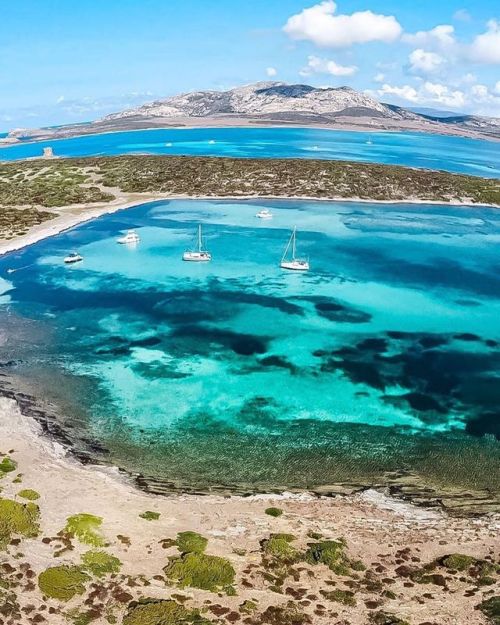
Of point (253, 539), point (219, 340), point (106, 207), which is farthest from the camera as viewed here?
point (106, 207)

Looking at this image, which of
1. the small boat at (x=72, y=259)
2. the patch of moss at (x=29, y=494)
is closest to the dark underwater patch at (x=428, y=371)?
the patch of moss at (x=29, y=494)

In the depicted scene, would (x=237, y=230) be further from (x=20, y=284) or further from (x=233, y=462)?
(x=233, y=462)

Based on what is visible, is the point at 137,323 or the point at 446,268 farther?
the point at 446,268

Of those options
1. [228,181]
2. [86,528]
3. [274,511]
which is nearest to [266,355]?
[274,511]

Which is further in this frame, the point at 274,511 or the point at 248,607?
the point at 274,511

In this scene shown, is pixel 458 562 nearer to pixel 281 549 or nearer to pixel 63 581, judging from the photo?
pixel 281 549

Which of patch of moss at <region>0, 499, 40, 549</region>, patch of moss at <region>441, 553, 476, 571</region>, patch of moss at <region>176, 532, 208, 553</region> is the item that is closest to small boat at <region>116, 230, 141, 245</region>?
patch of moss at <region>0, 499, 40, 549</region>

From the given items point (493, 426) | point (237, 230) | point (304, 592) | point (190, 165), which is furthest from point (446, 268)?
point (190, 165)
